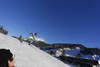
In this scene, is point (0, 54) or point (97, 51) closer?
point (0, 54)

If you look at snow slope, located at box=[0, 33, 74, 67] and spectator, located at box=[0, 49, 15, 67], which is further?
snow slope, located at box=[0, 33, 74, 67]

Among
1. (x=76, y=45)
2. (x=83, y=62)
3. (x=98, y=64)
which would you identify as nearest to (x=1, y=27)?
A: (x=83, y=62)

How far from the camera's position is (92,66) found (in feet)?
72.1

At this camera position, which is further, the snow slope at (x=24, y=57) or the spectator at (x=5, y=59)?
the snow slope at (x=24, y=57)

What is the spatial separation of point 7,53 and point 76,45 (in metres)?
112

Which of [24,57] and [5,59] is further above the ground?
[5,59]

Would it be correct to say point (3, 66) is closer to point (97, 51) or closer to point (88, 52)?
point (88, 52)

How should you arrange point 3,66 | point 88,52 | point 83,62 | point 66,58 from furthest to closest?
point 88,52
point 66,58
point 83,62
point 3,66

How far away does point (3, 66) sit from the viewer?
2270 mm

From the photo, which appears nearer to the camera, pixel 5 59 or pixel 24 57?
pixel 5 59

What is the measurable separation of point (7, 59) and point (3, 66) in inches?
6.7

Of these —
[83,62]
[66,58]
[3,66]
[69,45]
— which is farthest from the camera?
[69,45]

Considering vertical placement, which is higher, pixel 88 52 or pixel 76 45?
pixel 76 45

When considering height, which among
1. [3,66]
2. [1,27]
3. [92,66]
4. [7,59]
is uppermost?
[1,27]
